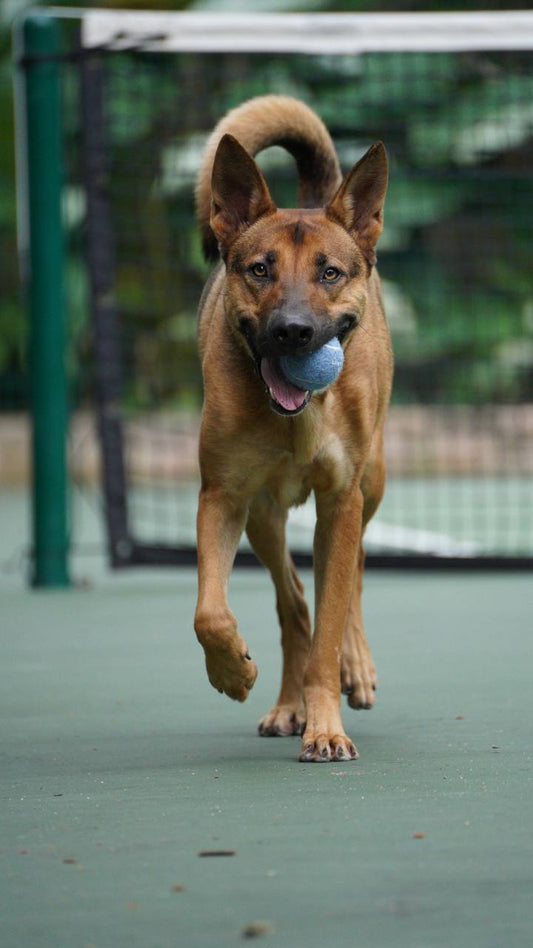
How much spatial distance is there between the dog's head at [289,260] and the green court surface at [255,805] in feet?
3.00

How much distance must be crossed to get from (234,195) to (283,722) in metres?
1.38

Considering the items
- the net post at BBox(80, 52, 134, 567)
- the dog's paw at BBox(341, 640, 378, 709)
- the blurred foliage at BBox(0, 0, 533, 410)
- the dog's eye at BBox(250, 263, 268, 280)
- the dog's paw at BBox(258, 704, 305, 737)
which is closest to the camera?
the dog's eye at BBox(250, 263, 268, 280)

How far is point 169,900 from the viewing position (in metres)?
2.60

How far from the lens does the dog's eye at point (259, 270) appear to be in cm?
417

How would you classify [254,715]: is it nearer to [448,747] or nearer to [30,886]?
[448,747]

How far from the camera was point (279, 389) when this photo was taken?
13.4 feet

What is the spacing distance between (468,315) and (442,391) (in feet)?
3.57

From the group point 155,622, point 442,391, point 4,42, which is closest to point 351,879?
point 155,622

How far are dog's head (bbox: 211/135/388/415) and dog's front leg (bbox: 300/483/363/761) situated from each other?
0.41m

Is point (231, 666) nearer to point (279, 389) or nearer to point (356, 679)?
point (279, 389)

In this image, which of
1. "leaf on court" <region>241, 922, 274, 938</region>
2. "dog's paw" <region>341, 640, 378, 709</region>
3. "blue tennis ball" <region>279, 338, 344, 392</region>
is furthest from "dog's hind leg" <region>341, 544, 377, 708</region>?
"leaf on court" <region>241, 922, 274, 938</region>

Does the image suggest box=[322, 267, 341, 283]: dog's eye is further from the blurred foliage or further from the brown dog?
the blurred foliage

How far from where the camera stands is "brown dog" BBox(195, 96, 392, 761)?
159 inches

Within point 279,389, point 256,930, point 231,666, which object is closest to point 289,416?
point 279,389
